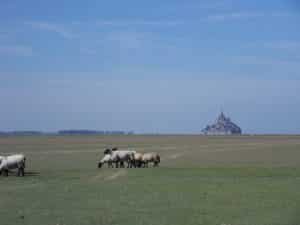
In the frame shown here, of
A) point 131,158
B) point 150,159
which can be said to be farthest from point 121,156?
point 150,159

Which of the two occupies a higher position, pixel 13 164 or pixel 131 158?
pixel 131 158

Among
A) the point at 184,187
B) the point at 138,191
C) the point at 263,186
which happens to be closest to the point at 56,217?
the point at 138,191

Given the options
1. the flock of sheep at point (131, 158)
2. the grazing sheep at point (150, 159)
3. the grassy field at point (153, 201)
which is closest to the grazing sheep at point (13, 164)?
the grassy field at point (153, 201)

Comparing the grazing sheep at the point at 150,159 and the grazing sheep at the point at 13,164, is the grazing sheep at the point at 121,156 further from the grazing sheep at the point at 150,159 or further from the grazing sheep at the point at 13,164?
the grazing sheep at the point at 13,164

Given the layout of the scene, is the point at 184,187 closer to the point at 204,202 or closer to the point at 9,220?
the point at 204,202

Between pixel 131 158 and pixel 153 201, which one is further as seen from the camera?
pixel 131 158

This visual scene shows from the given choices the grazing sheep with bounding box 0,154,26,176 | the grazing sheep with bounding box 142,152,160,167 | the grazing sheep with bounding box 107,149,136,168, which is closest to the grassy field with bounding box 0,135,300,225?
the grazing sheep with bounding box 0,154,26,176

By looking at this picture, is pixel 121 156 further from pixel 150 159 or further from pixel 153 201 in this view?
pixel 153 201

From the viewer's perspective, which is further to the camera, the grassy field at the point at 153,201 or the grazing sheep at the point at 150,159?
the grazing sheep at the point at 150,159

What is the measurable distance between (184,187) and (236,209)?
20.9 ft

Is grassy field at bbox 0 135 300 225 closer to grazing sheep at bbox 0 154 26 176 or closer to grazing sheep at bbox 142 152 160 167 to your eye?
grazing sheep at bbox 0 154 26 176

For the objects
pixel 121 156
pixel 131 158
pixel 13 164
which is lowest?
pixel 13 164

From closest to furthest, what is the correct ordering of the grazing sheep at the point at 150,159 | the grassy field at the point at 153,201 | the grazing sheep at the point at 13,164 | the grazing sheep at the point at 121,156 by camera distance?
the grassy field at the point at 153,201, the grazing sheep at the point at 13,164, the grazing sheep at the point at 150,159, the grazing sheep at the point at 121,156

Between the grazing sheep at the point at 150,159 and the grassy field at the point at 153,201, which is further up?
the grazing sheep at the point at 150,159
